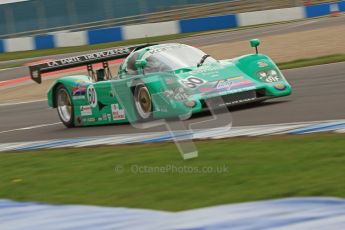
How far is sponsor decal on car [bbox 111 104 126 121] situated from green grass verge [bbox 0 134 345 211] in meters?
2.21

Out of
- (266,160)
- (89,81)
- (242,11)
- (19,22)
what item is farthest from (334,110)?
(19,22)

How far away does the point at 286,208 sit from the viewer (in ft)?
15.8

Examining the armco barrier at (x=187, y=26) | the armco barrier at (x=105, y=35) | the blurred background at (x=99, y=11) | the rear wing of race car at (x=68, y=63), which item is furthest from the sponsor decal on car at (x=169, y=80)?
the blurred background at (x=99, y=11)

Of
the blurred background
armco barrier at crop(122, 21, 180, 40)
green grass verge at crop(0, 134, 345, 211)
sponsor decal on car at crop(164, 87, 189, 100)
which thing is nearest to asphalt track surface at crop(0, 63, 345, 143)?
sponsor decal on car at crop(164, 87, 189, 100)

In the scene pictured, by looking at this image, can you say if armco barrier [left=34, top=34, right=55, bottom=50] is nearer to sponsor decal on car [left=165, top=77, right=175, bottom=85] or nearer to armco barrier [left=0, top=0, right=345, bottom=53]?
armco barrier [left=0, top=0, right=345, bottom=53]

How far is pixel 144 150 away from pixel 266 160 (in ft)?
6.21

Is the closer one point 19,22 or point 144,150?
point 144,150

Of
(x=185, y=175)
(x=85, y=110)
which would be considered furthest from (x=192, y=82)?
(x=185, y=175)

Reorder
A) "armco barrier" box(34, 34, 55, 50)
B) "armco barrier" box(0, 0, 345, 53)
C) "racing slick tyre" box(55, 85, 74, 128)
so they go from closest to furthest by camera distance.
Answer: "racing slick tyre" box(55, 85, 74, 128) → "armco barrier" box(0, 0, 345, 53) → "armco barrier" box(34, 34, 55, 50)

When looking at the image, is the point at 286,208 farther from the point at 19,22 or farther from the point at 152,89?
the point at 19,22

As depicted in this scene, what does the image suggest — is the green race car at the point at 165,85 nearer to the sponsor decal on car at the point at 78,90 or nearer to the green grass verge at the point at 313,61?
the sponsor decal on car at the point at 78,90

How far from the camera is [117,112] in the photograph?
10.9 m

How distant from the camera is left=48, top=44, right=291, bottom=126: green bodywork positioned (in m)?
9.93

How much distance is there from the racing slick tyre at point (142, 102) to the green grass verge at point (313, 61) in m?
6.03
